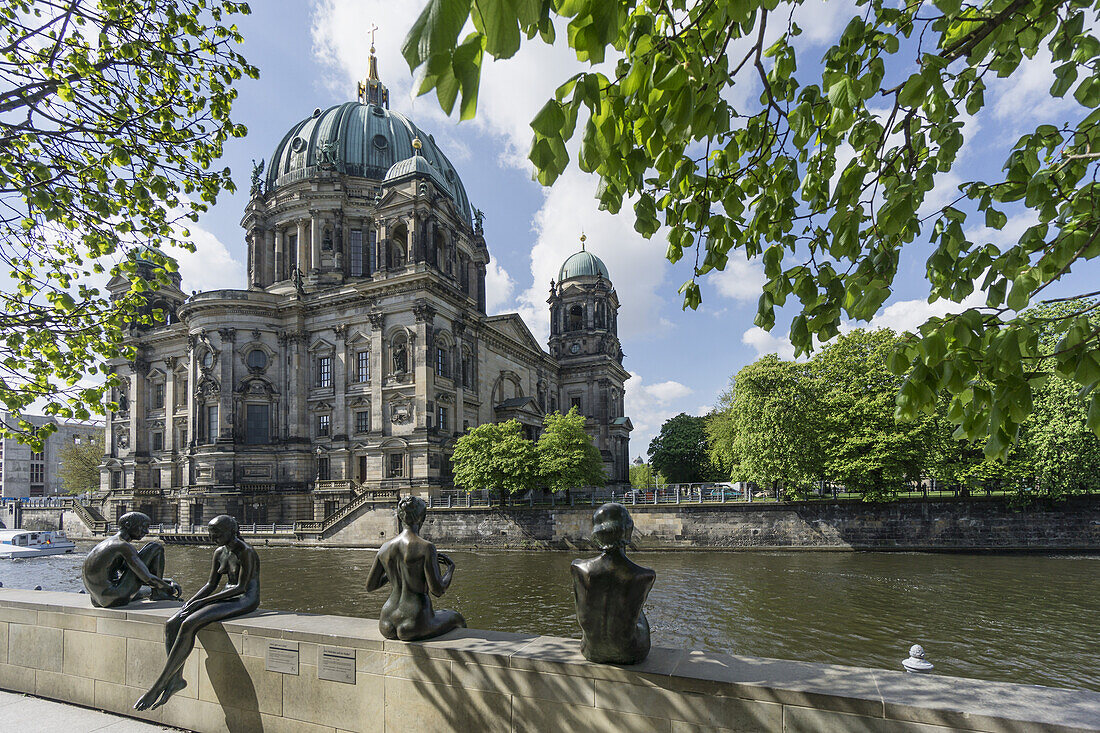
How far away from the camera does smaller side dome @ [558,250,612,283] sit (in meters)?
74.7

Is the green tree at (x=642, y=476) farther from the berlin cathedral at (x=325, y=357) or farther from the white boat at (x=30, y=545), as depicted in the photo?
the white boat at (x=30, y=545)

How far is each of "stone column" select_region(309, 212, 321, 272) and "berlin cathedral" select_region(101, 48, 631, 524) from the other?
0.61ft

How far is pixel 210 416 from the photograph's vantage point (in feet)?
163

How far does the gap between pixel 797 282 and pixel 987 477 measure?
37815 mm

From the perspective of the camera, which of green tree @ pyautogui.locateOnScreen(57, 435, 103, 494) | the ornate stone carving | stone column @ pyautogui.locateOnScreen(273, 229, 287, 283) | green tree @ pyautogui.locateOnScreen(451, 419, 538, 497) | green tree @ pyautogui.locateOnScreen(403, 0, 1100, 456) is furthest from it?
green tree @ pyautogui.locateOnScreen(57, 435, 103, 494)

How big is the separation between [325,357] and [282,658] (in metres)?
47.7

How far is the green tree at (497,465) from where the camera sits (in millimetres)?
39194

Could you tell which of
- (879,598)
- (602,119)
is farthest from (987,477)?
(602,119)

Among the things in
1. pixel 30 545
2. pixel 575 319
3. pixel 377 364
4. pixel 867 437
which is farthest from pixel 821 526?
pixel 30 545

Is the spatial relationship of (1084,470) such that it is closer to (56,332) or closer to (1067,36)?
(1067,36)

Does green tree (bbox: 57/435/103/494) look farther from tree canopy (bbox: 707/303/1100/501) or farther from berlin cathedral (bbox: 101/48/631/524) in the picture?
tree canopy (bbox: 707/303/1100/501)

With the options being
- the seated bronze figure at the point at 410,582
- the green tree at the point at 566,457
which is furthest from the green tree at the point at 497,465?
the seated bronze figure at the point at 410,582

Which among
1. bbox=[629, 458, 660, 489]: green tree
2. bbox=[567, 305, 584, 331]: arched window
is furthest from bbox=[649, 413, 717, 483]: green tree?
bbox=[629, 458, 660, 489]: green tree

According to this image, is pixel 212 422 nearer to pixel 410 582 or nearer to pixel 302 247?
pixel 302 247
